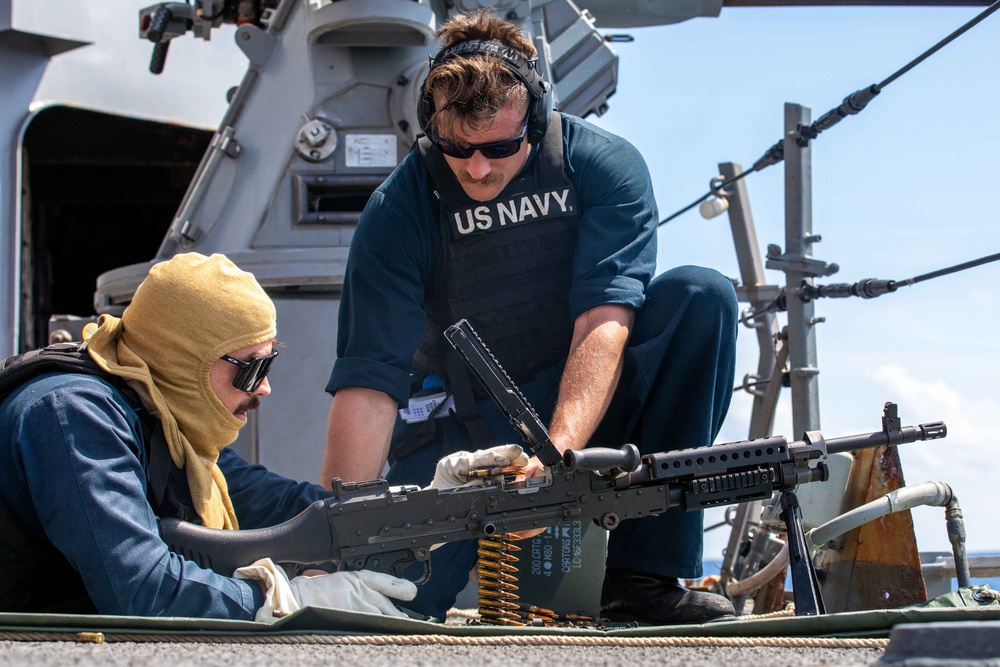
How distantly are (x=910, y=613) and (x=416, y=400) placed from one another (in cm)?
176

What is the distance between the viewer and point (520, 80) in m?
3.02

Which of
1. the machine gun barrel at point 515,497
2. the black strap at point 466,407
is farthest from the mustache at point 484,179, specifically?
the machine gun barrel at point 515,497

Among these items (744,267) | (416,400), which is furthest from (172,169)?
(416,400)

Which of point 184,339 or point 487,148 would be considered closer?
point 184,339

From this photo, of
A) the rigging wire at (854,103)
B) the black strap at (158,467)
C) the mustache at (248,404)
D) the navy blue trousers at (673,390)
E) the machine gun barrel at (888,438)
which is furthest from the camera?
the rigging wire at (854,103)

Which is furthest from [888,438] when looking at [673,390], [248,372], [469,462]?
[248,372]

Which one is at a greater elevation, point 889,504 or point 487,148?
point 487,148

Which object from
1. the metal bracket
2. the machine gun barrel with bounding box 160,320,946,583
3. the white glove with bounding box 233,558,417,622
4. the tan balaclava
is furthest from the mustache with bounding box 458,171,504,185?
the metal bracket

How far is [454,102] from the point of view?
2.96 metres

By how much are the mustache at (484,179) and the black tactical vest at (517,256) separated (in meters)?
0.06

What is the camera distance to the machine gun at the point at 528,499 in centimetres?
232

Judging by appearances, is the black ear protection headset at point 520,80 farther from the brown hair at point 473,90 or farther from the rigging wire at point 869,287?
the rigging wire at point 869,287

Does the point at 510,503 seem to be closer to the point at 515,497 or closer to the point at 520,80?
the point at 515,497

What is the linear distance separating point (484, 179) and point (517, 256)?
0.26 meters
